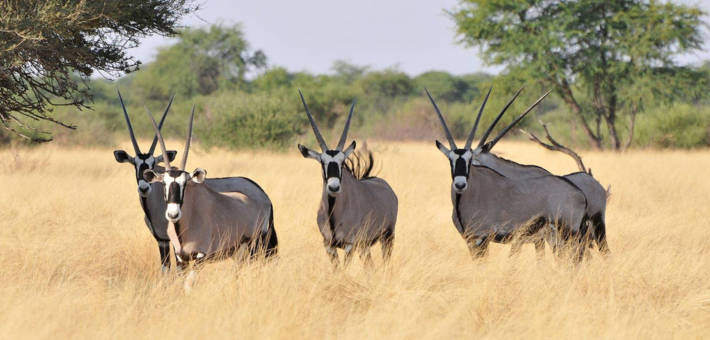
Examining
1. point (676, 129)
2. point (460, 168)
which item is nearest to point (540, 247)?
point (460, 168)

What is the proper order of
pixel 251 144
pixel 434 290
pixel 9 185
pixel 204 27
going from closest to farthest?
pixel 434 290 < pixel 9 185 < pixel 251 144 < pixel 204 27

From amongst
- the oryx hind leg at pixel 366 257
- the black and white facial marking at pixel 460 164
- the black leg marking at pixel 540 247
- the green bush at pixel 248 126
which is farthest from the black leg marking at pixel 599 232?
the green bush at pixel 248 126

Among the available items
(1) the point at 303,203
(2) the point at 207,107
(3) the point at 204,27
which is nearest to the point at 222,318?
(1) the point at 303,203

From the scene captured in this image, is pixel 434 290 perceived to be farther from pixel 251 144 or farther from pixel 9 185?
pixel 251 144

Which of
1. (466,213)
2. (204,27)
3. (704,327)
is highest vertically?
(204,27)

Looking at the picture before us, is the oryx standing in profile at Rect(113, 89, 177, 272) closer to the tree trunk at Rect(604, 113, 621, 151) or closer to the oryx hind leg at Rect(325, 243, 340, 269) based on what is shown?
the oryx hind leg at Rect(325, 243, 340, 269)

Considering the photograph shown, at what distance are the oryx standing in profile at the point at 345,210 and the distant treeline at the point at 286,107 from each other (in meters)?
5.95

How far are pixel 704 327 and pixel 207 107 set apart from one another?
19.6 metres

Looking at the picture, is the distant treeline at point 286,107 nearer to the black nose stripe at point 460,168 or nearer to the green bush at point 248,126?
the green bush at point 248,126

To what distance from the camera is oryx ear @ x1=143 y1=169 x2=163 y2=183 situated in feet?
16.1

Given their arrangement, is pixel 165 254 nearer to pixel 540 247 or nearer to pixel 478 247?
pixel 478 247

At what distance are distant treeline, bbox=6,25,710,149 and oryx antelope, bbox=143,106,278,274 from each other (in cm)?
580

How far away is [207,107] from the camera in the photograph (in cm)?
2273

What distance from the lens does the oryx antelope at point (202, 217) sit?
4.81m
